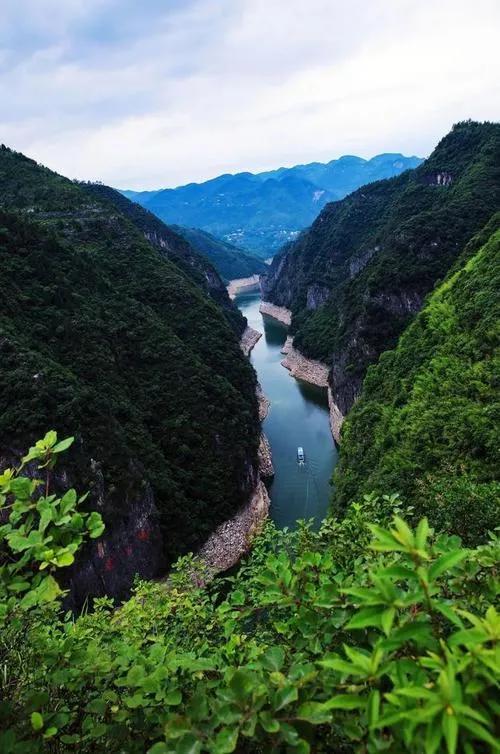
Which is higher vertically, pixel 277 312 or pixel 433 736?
pixel 433 736

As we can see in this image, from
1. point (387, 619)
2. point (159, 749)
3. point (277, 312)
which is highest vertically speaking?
point (387, 619)

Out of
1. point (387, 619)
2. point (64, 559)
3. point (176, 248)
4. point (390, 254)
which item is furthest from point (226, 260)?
point (387, 619)

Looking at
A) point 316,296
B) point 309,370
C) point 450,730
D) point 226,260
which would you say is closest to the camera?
point 450,730

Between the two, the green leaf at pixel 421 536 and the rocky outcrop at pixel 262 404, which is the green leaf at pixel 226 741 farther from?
the rocky outcrop at pixel 262 404

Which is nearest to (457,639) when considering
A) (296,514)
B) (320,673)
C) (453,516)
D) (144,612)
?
(320,673)

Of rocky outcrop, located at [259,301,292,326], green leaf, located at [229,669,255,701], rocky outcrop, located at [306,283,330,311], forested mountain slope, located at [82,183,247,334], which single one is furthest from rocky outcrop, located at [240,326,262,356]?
green leaf, located at [229,669,255,701]

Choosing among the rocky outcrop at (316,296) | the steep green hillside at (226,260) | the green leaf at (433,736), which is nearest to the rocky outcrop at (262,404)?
the rocky outcrop at (316,296)

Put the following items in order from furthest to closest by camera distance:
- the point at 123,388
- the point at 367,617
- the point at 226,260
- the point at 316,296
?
the point at 226,260 < the point at 316,296 < the point at 123,388 < the point at 367,617

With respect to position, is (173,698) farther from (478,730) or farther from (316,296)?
(316,296)
